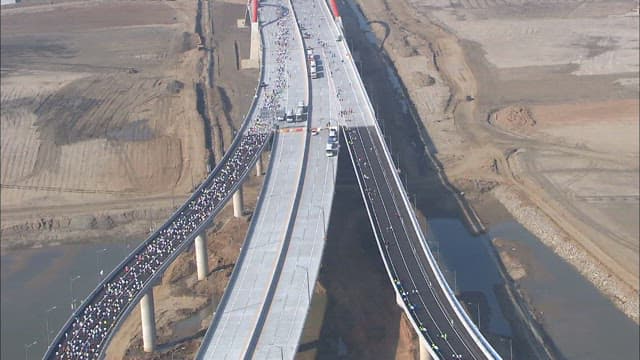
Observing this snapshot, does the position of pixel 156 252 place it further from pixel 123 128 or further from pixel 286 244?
pixel 123 128

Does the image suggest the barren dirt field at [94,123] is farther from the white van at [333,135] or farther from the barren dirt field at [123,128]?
the white van at [333,135]

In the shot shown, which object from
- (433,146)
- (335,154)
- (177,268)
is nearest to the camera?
(177,268)

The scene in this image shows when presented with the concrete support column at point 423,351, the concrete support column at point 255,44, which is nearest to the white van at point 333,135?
the concrete support column at point 423,351

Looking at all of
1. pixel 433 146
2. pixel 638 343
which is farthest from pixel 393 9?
pixel 638 343

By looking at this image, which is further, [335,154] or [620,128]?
[620,128]

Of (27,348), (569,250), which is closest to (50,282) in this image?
(27,348)

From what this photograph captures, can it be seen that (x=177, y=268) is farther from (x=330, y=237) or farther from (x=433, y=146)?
(x=433, y=146)

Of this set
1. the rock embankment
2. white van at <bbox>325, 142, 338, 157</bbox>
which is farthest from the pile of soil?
white van at <bbox>325, 142, 338, 157</bbox>

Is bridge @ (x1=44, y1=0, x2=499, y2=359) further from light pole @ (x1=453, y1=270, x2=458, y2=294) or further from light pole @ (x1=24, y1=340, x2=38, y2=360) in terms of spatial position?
light pole @ (x1=24, y1=340, x2=38, y2=360)
